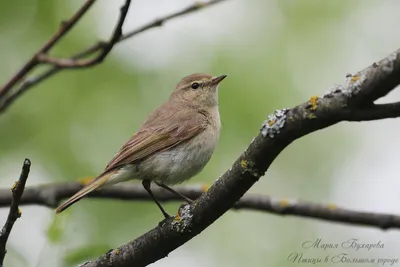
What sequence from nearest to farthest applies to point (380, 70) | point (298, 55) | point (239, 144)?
1. point (380, 70)
2. point (239, 144)
3. point (298, 55)

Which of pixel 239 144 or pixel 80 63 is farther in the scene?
pixel 239 144

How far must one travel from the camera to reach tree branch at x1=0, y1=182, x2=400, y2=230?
20.5 ft

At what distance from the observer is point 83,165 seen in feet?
30.9

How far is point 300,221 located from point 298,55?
8.67ft

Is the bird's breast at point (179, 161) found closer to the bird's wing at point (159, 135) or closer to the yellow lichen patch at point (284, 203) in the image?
the bird's wing at point (159, 135)

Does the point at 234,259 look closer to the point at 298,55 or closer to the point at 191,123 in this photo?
the point at 298,55

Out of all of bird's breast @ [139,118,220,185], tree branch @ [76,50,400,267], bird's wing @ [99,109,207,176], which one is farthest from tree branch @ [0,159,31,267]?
bird's breast @ [139,118,220,185]

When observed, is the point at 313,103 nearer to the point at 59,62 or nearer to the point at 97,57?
the point at 97,57

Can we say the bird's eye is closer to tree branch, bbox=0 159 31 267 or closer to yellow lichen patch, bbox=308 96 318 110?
tree branch, bbox=0 159 31 267

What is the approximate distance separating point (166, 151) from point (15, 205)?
8.17ft

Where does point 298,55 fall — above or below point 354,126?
above

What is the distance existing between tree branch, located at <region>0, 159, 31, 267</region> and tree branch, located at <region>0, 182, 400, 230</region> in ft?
7.79

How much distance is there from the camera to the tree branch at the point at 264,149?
119 inches

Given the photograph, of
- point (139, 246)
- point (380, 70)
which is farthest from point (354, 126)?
point (380, 70)
